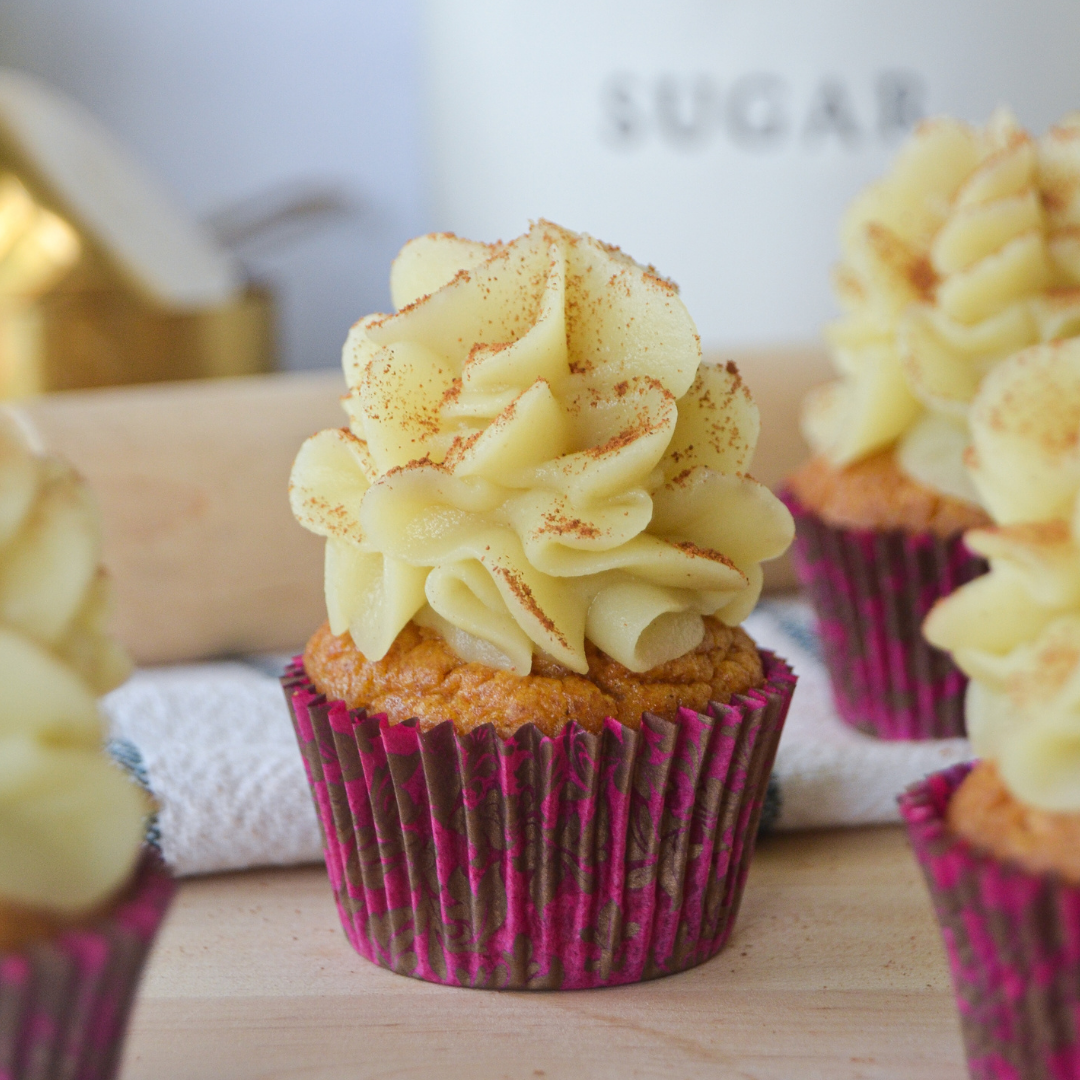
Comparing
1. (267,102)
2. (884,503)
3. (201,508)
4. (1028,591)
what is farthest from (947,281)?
(267,102)

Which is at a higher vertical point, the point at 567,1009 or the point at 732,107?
the point at 732,107

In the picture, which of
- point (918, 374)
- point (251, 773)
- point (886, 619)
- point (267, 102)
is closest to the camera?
point (251, 773)

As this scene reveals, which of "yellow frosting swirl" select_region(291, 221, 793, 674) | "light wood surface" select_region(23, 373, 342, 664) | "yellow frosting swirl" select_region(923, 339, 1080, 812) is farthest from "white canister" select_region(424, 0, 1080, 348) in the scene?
"yellow frosting swirl" select_region(923, 339, 1080, 812)

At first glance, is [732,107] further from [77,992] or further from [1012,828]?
[77,992]

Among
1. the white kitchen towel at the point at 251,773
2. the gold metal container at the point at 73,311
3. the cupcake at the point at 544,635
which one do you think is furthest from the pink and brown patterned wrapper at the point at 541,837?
the gold metal container at the point at 73,311

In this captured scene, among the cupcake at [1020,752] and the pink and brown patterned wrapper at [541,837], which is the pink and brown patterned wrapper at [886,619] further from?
the cupcake at [1020,752]

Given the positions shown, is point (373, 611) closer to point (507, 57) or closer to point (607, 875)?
point (607, 875)
